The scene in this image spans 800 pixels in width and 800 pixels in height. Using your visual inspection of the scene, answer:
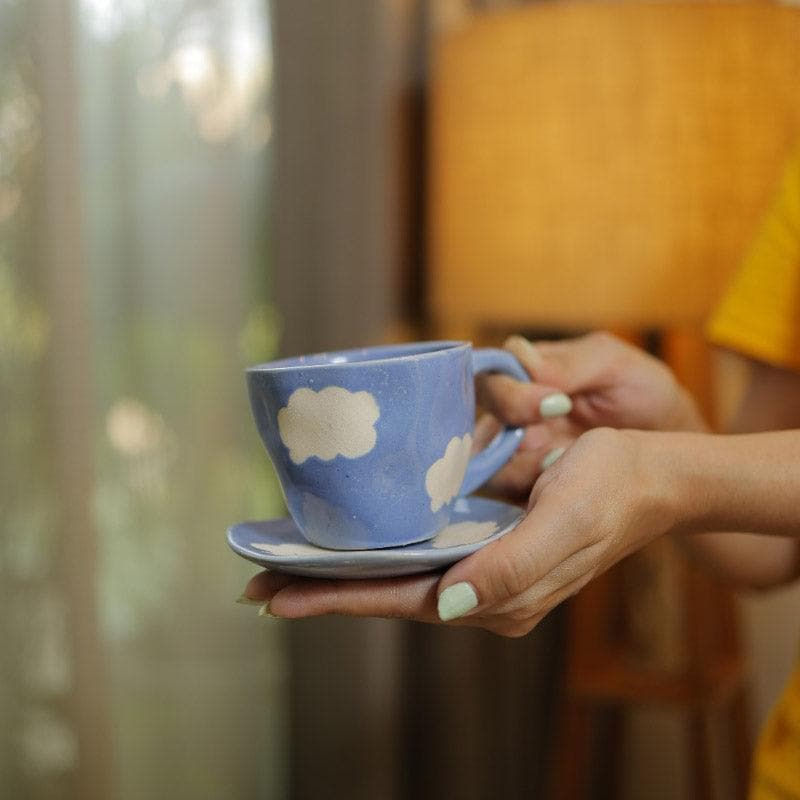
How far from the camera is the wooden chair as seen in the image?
1.08 meters

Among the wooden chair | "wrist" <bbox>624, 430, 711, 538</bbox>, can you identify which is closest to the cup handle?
"wrist" <bbox>624, 430, 711, 538</bbox>

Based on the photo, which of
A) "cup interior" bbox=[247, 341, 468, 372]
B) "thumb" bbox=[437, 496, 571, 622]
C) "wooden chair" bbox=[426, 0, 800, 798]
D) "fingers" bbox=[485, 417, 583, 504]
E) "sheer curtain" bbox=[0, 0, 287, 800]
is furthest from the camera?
"wooden chair" bbox=[426, 0, 800, 798]

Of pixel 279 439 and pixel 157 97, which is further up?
pixel 157 97

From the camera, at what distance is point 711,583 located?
1328mm

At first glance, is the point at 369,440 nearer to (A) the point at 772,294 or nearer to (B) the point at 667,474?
(B) the point at 667,474

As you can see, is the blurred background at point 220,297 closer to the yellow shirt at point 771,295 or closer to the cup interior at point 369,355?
the yellow shirt at point 771,295

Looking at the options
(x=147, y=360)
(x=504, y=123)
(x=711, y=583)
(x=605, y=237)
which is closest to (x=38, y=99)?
(x=147, y=360)

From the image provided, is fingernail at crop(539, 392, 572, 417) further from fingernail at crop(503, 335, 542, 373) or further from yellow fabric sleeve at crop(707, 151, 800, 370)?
yellow fabric sleeve at crop(707, 151, 800, 370)

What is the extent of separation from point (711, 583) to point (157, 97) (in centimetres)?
96

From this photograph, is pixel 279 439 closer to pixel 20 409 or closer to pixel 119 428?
pixel 20 409

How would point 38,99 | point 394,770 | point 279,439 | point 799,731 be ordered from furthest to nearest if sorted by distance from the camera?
point 394,770 → point 38,99 → point 799,731 → point 279,439

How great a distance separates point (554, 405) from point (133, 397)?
60cm

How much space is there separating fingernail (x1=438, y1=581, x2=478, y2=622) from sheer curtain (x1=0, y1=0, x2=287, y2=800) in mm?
573

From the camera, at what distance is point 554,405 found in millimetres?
693
